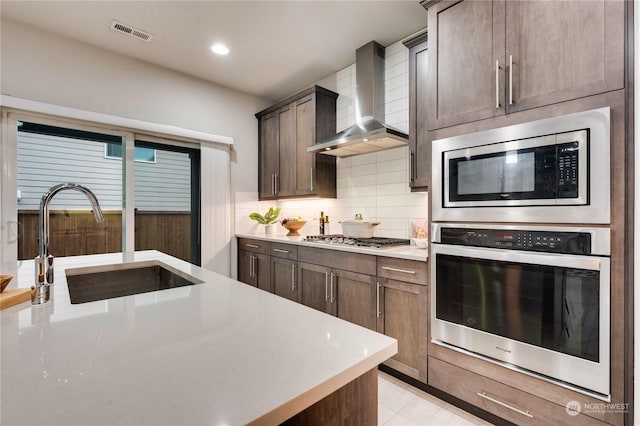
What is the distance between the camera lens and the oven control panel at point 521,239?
1.37 meters

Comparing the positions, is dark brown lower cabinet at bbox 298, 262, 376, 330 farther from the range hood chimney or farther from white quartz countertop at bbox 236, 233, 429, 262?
the range hood chimney

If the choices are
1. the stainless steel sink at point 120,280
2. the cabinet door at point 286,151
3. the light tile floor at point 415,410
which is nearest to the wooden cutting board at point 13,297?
the stainless steel sink at point 120,280

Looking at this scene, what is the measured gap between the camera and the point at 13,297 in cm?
94

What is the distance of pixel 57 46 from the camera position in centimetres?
264

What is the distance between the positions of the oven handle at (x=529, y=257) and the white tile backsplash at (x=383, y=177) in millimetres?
803

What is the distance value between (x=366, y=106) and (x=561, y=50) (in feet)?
5.38

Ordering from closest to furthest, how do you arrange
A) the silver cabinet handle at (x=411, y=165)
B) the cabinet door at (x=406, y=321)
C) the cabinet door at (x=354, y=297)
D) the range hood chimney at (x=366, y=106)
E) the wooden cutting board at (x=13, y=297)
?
the wooden cutting board at (x=13, y=297) → the cabinet door at (x=406, y=321) → the cabinet door at (x=354, y=297) → the silver cabinet handle at (x=411, y=165) → the range hood chimney at (x=366, y=106)

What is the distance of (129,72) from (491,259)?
3.48 metres

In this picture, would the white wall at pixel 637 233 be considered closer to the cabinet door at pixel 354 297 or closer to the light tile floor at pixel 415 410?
the light tile floor at pixel 415 410

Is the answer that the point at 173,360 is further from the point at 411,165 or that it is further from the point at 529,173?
the point at 411,165

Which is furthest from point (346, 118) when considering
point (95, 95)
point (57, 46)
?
point (57, 46)

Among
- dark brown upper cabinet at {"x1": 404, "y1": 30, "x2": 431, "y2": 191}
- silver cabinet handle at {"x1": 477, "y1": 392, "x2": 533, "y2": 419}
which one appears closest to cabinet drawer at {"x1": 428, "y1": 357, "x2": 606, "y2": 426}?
silver cabinet handle at {"x1": 477, "y1": 392, "x2": 533, "y2": 419}

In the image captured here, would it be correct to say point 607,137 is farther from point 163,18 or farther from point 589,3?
point 163,18

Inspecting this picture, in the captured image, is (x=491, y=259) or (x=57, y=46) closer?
(x=491, y=259)
